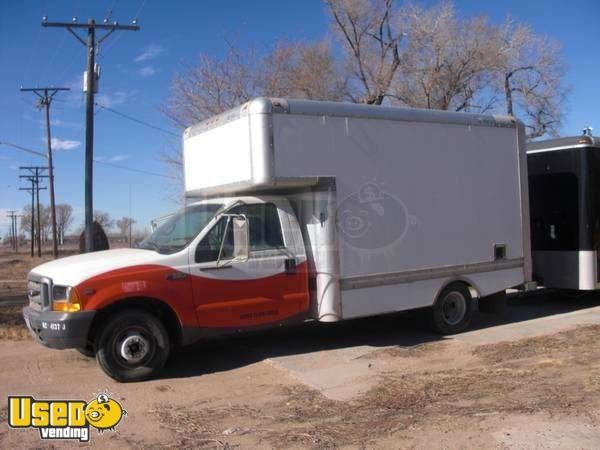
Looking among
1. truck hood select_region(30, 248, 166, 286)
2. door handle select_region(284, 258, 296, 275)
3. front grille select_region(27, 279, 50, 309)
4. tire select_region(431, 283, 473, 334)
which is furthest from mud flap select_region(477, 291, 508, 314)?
front grille select_region(27, 279, 50, 309)

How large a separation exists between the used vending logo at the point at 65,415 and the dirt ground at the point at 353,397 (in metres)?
0.12

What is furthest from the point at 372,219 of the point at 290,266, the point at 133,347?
the point at 133,347

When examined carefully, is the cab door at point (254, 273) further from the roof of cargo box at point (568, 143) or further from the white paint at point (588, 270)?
the roof of cargo box at point (568, 143)

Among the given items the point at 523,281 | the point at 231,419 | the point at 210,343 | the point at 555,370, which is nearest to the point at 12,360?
the point at 210,343

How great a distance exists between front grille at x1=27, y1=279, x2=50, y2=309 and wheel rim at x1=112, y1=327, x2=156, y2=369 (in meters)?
0.83

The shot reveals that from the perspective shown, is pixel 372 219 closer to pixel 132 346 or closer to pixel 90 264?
pixel 132 346

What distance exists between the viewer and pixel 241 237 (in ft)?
22.8

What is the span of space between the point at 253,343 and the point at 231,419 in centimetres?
298

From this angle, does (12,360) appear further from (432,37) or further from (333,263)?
(432,37)

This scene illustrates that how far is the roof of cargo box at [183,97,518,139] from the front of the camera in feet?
23.8

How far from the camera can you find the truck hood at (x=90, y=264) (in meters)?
6.39

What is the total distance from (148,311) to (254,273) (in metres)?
1.24

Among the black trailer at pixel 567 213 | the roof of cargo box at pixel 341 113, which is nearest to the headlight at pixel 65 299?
the roof of cargo box at pixel 341 113

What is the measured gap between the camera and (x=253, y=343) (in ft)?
27.7
